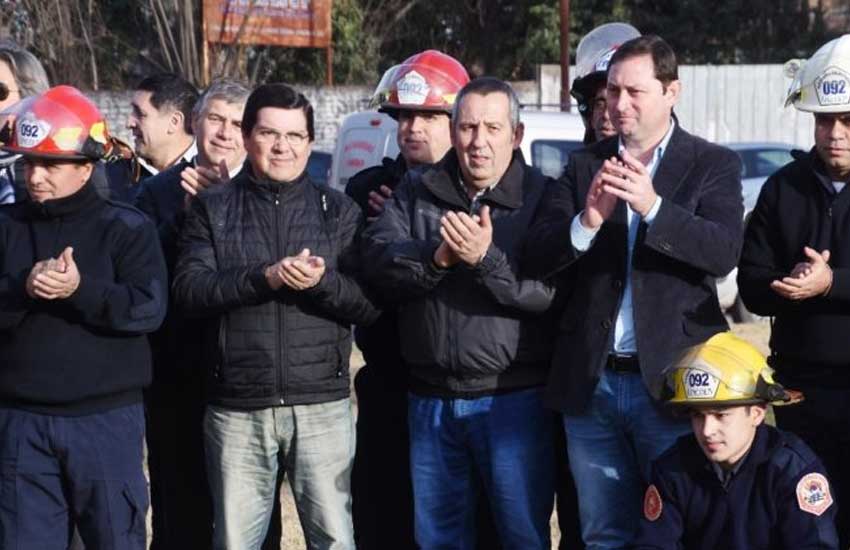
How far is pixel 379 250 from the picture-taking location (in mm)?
5270

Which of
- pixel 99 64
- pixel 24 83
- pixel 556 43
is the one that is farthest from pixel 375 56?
pixel 24 83

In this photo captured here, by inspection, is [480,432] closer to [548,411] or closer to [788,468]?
[548,411]

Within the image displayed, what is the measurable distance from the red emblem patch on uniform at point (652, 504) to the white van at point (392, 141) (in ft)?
23.6

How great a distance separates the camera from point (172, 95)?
647cm

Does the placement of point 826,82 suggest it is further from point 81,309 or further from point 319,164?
point 319,164

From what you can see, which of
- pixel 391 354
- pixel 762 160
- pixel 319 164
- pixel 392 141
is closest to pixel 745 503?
pixel 391 354

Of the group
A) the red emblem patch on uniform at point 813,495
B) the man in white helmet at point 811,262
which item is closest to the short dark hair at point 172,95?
the man in white helmet at point 811,262

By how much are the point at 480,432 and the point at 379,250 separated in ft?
2.37

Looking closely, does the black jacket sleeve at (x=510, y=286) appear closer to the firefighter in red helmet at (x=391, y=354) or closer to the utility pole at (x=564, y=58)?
the firefighter in red helmet at (x=391, y=354)

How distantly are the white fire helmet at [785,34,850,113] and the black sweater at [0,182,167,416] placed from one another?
2.28 metres

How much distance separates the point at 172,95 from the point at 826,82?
2799 millimetres

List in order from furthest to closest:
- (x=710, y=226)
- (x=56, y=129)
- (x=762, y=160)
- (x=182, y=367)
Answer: (x=762, y=160) → (x=182, y=367) → (x=56, y=129) → (x=710, y=226)

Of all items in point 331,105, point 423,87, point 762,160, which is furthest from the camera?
point 331,105

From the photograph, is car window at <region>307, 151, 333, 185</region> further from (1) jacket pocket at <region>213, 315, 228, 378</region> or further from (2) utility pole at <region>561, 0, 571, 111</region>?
(1) jacket pocket at <region>213, 315, 228, 378</region>
